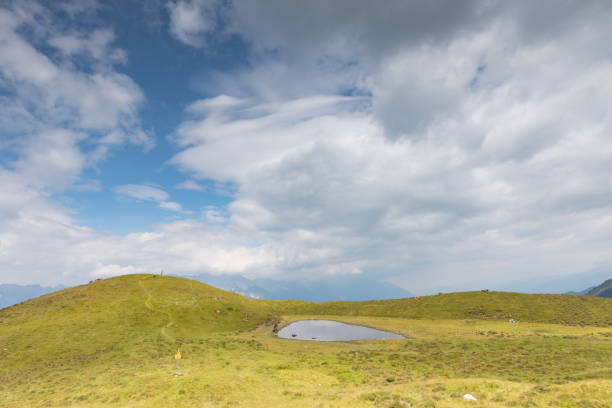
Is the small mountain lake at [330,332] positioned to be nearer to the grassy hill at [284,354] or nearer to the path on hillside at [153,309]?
the grassy hill at [284,354]

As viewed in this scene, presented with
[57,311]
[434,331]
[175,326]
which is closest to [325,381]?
[434,331]

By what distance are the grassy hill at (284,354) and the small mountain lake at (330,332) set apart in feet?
16.5

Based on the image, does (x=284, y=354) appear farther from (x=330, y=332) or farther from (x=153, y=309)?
(x=153, y=309)

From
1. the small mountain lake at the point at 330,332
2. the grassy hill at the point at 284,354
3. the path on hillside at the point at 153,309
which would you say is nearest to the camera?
the grassy hill at the point at 284,354

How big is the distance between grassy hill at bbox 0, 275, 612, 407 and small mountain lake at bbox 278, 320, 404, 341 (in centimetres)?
502

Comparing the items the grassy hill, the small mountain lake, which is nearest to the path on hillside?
the grassy hill

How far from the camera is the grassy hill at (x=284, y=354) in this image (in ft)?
88.3

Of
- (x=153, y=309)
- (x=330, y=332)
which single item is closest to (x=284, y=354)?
(x=330, y=332)

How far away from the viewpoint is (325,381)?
3422 centimetres

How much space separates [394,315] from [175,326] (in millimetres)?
64235

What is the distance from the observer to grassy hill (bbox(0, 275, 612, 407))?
2692 cm

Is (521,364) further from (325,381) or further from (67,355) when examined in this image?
(67,355)

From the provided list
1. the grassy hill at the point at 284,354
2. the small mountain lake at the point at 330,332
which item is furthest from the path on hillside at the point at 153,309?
the small mountain lake at the point at 330,332

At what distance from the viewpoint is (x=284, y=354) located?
5025 cm
